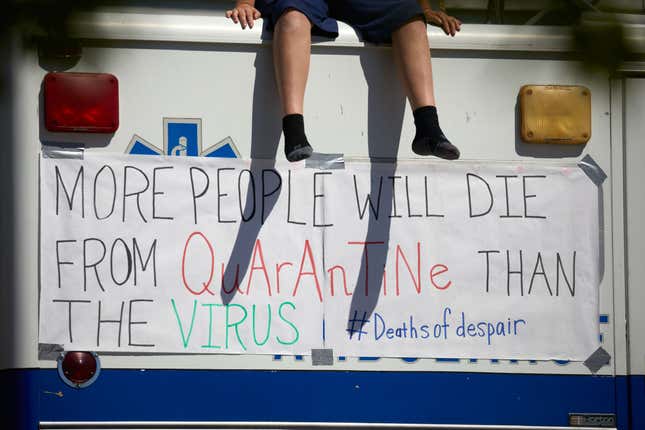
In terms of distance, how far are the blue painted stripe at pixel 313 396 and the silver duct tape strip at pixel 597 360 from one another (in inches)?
1.7

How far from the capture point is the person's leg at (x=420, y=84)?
8.89 ft

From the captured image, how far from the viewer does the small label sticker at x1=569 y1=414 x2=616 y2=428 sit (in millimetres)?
2801

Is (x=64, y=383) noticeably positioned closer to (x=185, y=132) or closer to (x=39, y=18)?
(x=185, y=132)

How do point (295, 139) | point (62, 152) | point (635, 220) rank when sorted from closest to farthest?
point (295, 139) < point (62, 152) < point (635, 220)

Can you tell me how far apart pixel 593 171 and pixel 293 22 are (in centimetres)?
120

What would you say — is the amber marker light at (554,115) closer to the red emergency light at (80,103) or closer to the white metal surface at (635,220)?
the white metal surface at (635,220)

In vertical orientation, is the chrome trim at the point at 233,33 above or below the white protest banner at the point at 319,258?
above

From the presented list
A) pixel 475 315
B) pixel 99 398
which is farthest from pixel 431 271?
pixel 99 398

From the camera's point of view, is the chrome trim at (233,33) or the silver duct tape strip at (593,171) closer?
the chrome trim at (233,33)

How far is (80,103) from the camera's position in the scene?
274 cm

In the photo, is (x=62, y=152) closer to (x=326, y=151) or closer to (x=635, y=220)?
(x=326, y=151)

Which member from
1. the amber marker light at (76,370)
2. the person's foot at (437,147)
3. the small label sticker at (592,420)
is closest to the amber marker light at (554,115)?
the person's foot at (437,147)

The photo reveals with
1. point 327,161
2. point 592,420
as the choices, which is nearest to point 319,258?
point 327,161

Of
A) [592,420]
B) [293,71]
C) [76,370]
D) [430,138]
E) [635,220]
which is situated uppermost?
[293,71]
